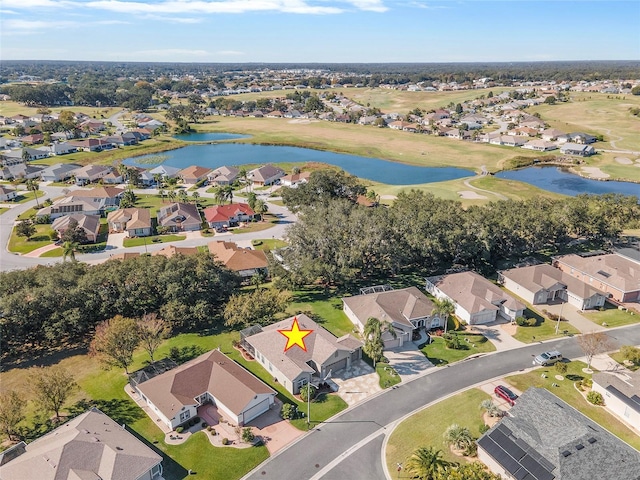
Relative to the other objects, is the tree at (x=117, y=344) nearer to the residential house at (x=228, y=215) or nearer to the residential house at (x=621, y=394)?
the residential house at (x=228, y=215)

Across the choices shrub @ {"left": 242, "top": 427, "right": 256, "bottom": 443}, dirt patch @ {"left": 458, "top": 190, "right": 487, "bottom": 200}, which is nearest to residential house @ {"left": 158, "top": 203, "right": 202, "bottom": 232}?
shrub @ {"left": 242, "top": 427, "right": 256, "bottom": 443}

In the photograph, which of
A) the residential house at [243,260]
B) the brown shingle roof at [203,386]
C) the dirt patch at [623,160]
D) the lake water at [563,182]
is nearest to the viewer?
the brown shingle roof at [203,386]

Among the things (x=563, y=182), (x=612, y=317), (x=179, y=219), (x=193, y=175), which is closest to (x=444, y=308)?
(x=612, y=317)

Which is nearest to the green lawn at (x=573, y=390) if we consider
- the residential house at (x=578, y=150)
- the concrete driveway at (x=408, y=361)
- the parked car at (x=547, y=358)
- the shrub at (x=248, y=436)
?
the parked car at (x=547, y=358)

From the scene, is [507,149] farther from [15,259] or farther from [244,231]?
[15,259]

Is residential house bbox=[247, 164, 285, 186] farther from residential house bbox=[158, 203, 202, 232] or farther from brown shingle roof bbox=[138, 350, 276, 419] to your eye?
brown shingle roof bbox=[138, 350, 276, 419]

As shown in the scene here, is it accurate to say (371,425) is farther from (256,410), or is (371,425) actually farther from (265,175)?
(265,175)
